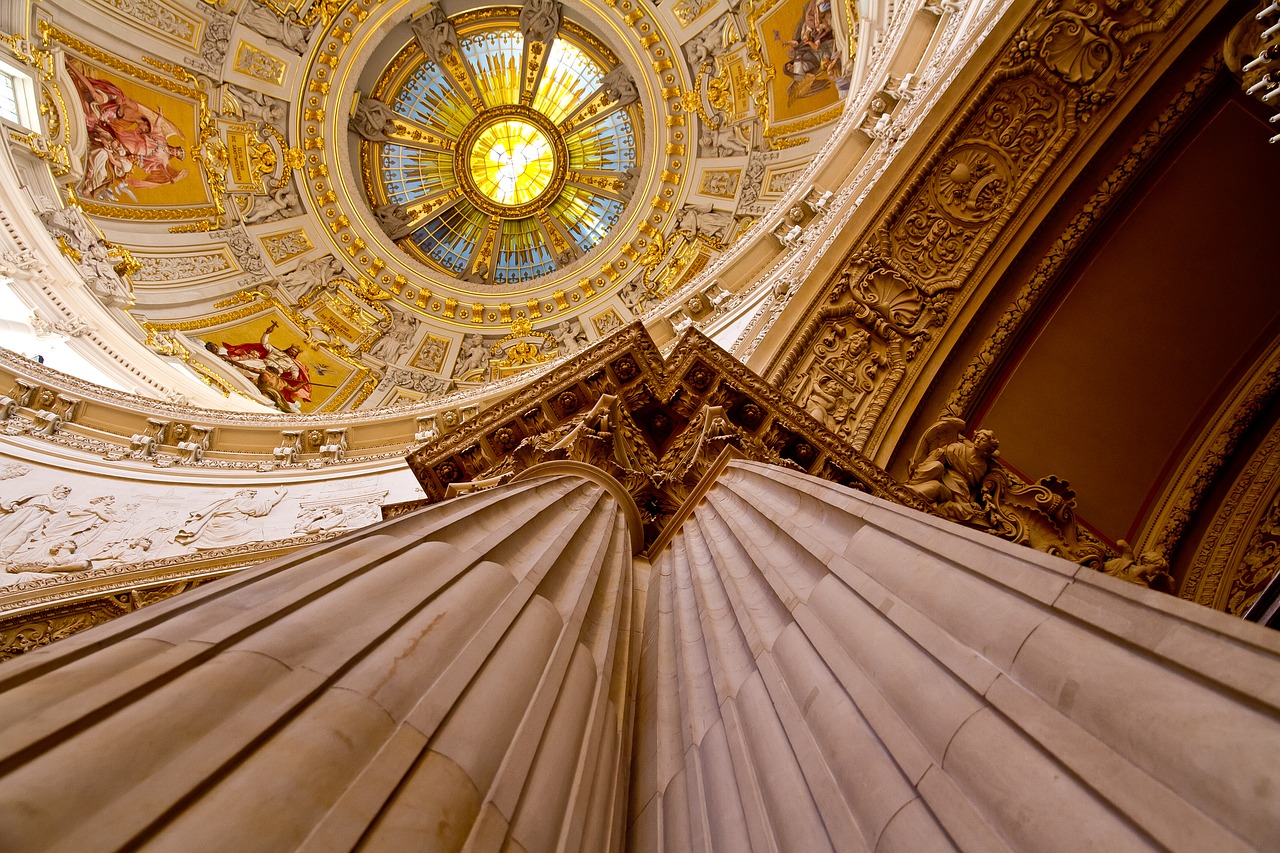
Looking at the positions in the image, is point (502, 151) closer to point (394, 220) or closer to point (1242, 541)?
point (394, 220)

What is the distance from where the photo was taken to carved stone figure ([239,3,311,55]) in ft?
52.6

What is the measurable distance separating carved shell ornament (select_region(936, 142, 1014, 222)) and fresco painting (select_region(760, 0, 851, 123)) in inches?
300


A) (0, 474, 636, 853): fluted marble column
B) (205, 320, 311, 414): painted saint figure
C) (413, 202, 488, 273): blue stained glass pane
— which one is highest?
(413, 202, 488, 273): blue stained glass pane

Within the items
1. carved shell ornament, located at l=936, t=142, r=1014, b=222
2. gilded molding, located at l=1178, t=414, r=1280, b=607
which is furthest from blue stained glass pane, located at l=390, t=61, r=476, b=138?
gilded molding, located at l=1178, t=414, r=1280, b=607

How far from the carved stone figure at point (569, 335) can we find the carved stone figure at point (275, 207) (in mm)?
7470

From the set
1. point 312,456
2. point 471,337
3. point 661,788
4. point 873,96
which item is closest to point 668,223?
point 471,337

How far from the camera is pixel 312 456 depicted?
10.1 metres

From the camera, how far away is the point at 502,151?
63.2ft

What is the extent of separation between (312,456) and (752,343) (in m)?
7.12

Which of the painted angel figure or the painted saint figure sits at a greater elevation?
the painted angel figure

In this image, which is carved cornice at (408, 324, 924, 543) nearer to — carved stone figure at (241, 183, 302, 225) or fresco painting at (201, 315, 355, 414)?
fresco painting at (201, 315, 355, 414)

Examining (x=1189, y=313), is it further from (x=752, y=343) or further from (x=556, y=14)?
(x=556, y=14)

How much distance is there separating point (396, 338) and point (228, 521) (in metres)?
9.81

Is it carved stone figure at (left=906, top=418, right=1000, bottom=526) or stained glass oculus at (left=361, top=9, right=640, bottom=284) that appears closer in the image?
carved stone figure at (left=906, top=418, right=1000, bottom=526)
